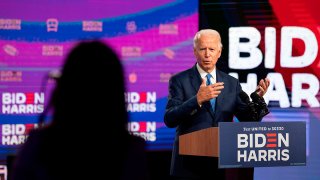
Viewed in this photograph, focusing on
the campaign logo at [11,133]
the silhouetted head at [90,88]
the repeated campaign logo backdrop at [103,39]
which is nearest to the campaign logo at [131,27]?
the repeated campaign logo backdrop at [103,39]

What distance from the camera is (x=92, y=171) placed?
61.8 inches

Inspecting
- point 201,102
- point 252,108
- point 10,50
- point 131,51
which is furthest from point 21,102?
point 252,108

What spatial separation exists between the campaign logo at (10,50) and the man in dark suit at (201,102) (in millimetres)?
2445

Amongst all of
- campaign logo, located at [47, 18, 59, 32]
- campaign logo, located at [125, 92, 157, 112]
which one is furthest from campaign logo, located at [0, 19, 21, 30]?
campaign logo, located at [125, 92, 157, 112]

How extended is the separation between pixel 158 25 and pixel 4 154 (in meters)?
1.96

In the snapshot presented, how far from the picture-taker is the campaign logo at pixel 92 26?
5992 millimetres

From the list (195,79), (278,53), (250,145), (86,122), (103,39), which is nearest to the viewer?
(86,122)

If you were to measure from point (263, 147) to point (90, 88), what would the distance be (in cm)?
189

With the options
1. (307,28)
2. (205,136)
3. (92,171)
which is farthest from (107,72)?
(307,28)

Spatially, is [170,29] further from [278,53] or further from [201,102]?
[201,102]

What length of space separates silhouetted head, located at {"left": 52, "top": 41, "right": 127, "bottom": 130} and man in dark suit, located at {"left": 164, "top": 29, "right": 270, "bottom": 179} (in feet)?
5.98

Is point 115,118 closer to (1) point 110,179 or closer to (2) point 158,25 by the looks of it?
(1) point 110,179

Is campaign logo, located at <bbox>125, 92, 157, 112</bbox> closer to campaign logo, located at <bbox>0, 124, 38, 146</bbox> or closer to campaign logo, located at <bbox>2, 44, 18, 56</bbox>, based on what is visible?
campaign logo, located at <bbox>0, 124, 38, 146</bbox>

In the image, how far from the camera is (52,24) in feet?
19.5
